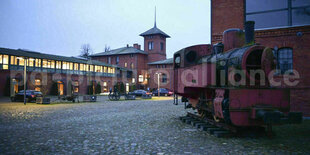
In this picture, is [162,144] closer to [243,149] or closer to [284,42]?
[243,149]

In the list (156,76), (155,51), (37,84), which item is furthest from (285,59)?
(155,51)

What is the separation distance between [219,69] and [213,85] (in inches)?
25.2

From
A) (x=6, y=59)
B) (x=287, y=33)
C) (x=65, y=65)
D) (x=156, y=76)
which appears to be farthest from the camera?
(x=156, y=76)

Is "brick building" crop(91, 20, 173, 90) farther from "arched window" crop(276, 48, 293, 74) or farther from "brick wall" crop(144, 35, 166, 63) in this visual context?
"arched window" crop(276, 48, 293, 74)

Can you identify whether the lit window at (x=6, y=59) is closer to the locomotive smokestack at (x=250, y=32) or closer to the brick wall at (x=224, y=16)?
the brick wall at (x=224, y=16)

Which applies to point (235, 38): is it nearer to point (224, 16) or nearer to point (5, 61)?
point (224, 16)

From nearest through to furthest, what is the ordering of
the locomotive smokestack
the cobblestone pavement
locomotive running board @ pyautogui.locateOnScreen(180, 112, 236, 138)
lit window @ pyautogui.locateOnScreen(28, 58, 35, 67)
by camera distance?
the cobblestone pavement → locomotive running board @ pyautogui.locateOnScreen(180, 112, 236, 138) → the locomotive smokestack → lit window @ pyautogui.locateOnScreen(28, 58, 35, 67)

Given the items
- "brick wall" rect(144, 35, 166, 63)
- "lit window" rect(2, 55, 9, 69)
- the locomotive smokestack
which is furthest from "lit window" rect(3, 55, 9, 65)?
"brick wall" rect(144, 35, 166, 63)

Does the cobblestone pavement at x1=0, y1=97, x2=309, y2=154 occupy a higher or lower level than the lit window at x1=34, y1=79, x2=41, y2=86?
lower

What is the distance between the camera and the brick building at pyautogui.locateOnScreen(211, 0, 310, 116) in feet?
35.9

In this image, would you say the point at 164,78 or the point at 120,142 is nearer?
the point at 120,142

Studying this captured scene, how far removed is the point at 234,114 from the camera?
21.0 ft

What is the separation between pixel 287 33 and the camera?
37.5ft

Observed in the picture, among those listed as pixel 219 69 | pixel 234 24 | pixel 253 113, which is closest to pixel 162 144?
pixel 253 113
